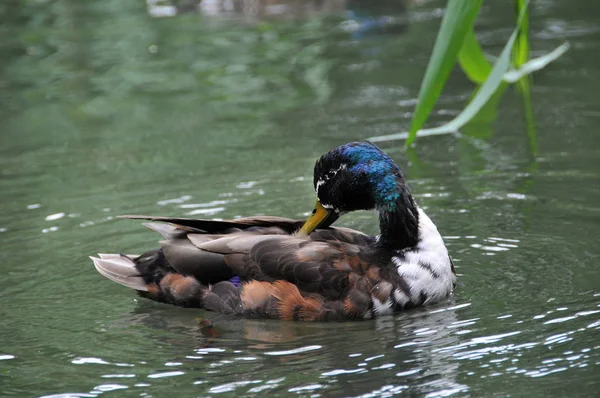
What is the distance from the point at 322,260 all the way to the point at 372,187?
579mm

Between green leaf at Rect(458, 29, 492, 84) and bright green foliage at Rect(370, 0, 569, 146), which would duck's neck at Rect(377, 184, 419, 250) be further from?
green leaf at Rect(458, 29, 492, 84)

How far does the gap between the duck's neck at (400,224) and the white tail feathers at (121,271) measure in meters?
1.61

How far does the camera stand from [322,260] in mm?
6625

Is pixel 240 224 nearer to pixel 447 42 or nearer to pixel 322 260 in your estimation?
pixel 322 260

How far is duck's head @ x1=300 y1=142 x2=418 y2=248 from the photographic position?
6754mm

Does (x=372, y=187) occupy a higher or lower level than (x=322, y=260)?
higher

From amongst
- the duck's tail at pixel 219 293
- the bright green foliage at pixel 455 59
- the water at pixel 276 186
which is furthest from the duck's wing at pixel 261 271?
the bright green foliage at pixel 455 59

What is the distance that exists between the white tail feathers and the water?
17cm

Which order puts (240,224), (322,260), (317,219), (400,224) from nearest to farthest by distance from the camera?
1. (322,260)
2. (400,224)
3. (317,219)
4. (240,224)

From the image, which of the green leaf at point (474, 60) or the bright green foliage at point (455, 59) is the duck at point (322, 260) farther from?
the green leaf at point (474, 60)

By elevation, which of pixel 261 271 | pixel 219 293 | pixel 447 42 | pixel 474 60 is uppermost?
pixel 447 42

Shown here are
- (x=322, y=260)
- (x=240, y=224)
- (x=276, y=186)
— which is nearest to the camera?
(x=322, y=260)

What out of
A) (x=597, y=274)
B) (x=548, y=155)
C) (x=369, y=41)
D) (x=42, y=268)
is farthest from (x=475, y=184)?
(x=369, y=41)

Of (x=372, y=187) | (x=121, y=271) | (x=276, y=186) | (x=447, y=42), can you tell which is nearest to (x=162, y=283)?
(x=121, y=271)
